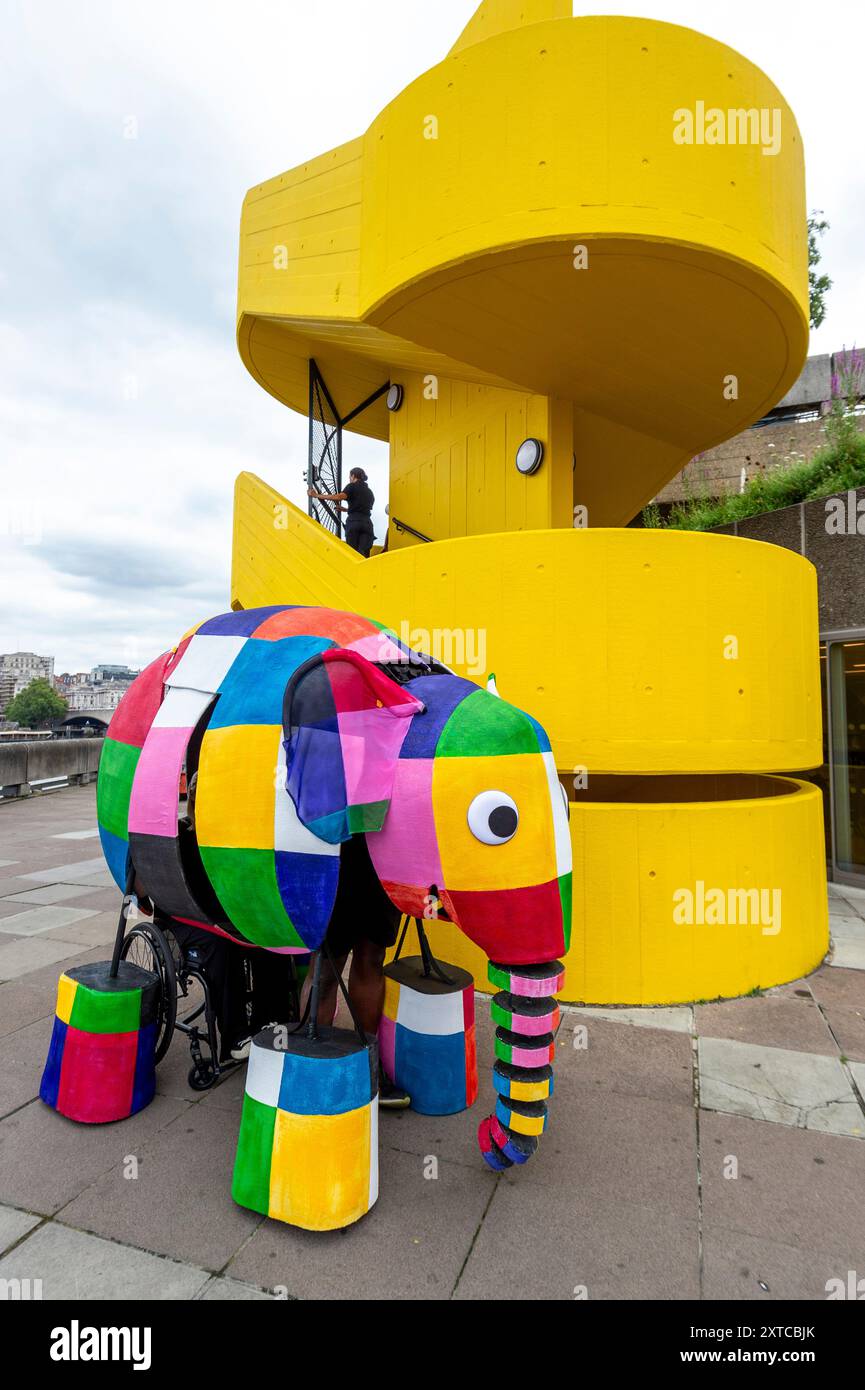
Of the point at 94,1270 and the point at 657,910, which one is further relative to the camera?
the point at 657,910

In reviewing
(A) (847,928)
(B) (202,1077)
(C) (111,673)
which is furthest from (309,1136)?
(C) (111,673)

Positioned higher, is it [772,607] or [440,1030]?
[772,607]

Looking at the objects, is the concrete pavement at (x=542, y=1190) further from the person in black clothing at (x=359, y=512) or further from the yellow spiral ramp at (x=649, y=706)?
the person in black clothing at (x=359, y=512)

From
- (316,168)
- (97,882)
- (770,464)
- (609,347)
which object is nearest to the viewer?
(609,347)

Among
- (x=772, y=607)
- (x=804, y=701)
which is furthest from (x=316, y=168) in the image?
(x=804, y=701)

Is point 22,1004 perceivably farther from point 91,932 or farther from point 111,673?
point 111,673

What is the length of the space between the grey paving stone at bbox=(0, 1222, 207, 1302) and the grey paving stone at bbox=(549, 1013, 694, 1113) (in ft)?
6.38

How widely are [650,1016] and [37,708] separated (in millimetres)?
99931

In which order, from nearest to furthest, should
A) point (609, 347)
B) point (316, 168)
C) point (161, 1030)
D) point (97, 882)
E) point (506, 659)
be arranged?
1. point (161, 1030)
2. point (506, 659)
3. point (609, 347)
4. point (316, 168)
5. point (97, 882)

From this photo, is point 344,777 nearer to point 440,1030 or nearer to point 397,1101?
point 440,1030

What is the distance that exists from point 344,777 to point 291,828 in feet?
0.89

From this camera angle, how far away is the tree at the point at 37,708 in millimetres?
90188

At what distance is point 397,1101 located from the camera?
140 inches

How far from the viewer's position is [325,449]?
9891 millimetres
